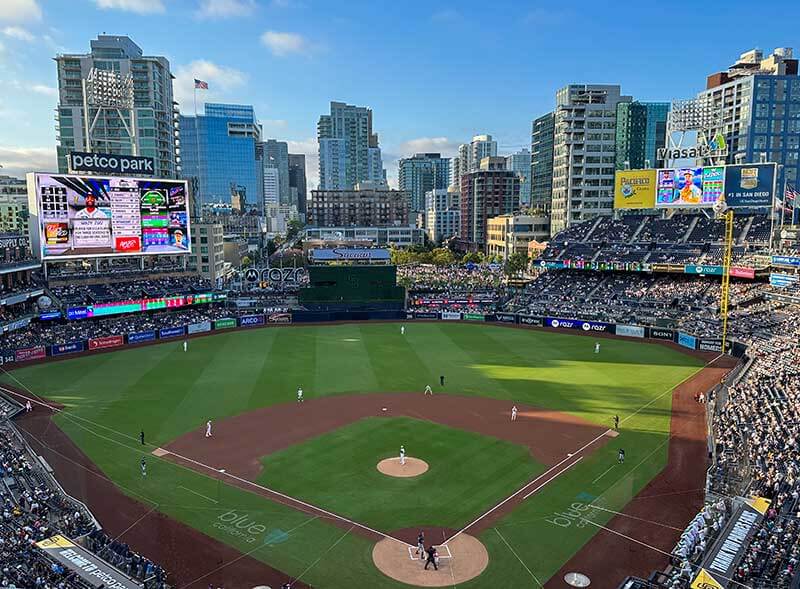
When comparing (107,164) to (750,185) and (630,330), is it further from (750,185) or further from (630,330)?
(750,185)

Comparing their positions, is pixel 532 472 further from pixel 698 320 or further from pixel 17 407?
pixel 698 320

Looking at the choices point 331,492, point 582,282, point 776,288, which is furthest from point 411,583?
point 582,282

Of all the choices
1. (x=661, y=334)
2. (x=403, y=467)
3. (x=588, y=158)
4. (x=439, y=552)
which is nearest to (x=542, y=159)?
(x=588, y=158)

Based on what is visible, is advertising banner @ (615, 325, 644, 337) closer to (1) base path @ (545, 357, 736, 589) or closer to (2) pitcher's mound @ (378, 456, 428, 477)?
(1) base path @ (545, 357, 736, 589)

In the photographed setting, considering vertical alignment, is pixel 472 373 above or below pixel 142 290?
below

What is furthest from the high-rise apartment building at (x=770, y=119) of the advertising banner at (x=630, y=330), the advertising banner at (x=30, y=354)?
the advertising banner at (x=30, y=354)
